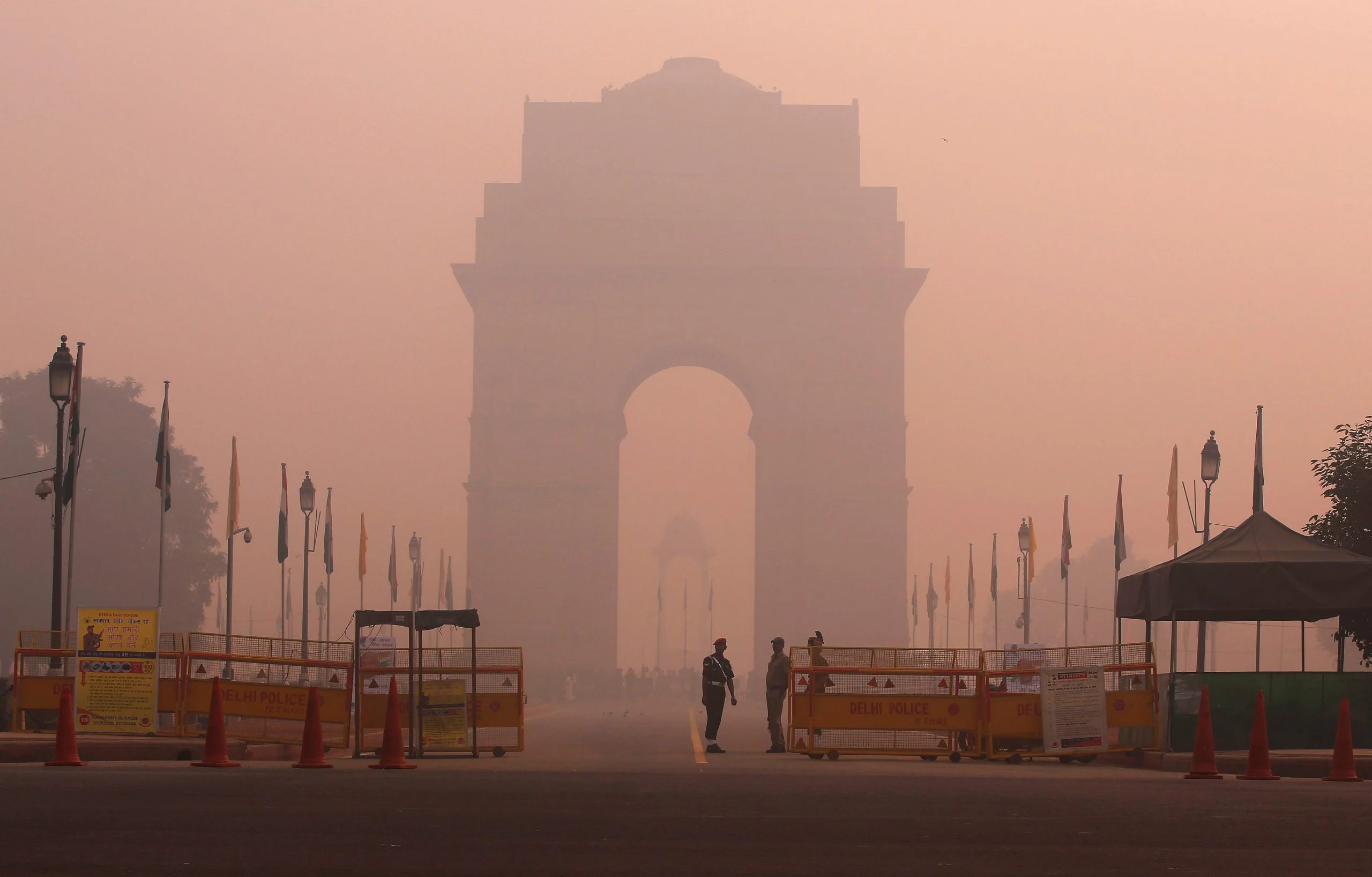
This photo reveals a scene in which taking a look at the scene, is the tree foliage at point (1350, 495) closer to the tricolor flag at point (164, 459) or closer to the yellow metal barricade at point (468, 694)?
the yellow metal barricade at point (468, 694)

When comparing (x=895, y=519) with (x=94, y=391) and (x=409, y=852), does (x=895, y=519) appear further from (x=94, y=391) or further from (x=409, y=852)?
(x=409, y=852)

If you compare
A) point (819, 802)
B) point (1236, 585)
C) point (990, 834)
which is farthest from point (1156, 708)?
point (990, 834)

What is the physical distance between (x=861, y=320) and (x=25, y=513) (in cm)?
2839

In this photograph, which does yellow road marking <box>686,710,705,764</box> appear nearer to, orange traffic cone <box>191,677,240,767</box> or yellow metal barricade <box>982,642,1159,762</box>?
yellow metal barricade <box>982,642,1159,762</box>

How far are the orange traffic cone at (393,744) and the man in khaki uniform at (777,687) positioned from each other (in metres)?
6.36

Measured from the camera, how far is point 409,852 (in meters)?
9.43

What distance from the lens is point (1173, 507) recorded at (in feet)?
161

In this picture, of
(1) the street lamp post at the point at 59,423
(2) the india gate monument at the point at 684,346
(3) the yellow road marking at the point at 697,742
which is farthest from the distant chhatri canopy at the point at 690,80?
(1) the street lamp post at the point at 59,423

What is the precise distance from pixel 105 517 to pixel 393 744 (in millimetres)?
52093

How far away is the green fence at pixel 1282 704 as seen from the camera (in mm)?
20281

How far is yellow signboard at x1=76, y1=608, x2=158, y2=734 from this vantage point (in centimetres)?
1988

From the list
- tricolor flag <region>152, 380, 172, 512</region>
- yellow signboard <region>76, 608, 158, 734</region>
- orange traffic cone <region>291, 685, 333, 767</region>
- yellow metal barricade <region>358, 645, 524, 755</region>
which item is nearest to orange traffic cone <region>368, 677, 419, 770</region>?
orange traffic cone <region>291, 685, 333, 767</region>

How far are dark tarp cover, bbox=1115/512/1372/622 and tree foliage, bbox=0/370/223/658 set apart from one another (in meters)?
48.2

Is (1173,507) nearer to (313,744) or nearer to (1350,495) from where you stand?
(1350,495)
